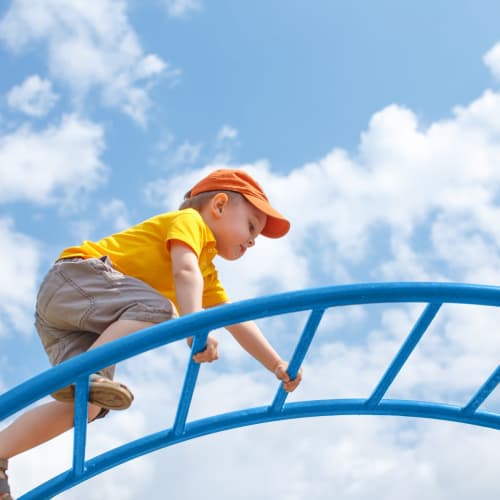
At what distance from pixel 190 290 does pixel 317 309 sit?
1.27 feet

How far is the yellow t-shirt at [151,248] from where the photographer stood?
7.17 feet

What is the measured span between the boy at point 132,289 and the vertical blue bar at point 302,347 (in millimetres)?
51

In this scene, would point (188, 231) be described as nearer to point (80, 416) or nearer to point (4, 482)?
point (80, 416)

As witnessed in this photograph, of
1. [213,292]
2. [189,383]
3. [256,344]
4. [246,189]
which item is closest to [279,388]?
[256,344]

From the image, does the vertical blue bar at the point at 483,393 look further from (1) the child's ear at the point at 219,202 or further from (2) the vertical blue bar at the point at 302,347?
(1) the child's ear at the point at 219,202

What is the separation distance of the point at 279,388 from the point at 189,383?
0.38 meters

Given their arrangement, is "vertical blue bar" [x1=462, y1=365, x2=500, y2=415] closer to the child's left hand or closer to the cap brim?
the child's left hand

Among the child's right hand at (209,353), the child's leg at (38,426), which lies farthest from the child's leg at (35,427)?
the child's right hand at (209,353)

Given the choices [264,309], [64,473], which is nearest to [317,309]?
[264,309]

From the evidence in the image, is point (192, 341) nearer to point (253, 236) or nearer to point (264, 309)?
point (264, 309)

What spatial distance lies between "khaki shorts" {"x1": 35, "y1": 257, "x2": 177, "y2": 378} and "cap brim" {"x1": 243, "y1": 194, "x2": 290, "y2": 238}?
55 centimetres

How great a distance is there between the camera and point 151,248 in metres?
2.20

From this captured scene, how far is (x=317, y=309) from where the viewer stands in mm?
1793

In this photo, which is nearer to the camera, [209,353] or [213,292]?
[209,353]
